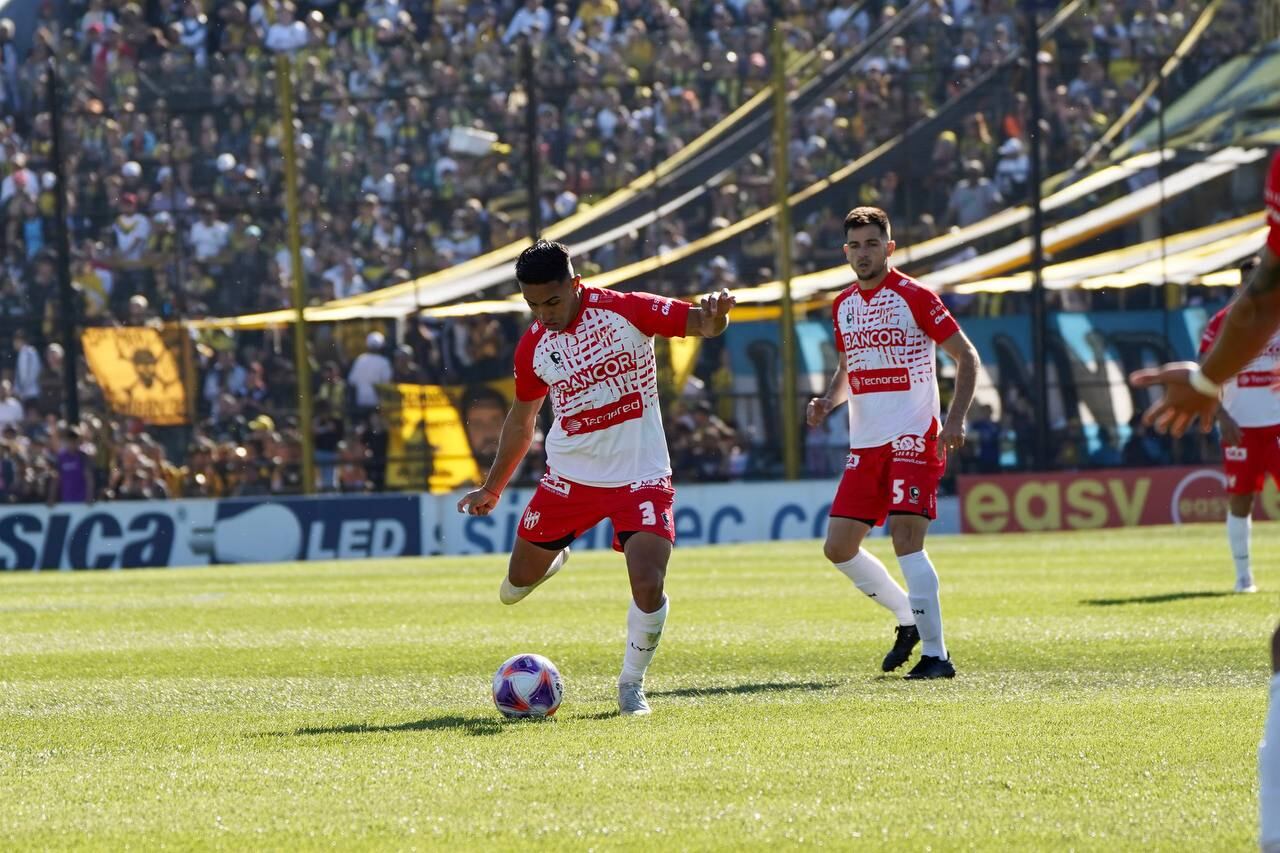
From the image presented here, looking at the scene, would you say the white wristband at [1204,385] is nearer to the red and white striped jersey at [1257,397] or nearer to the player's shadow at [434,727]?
the player's shadow at [434,727]

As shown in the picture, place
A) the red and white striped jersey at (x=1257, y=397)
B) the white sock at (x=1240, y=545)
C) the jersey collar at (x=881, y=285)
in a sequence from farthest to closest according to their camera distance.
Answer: the white sock at (x=1240, y=545) → the red and white striped jersey at (x=1257, y=397) → the jersey collar at (x=881, y=285)

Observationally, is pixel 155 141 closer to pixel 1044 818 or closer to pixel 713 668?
pixel 713 668

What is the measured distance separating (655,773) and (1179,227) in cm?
2034

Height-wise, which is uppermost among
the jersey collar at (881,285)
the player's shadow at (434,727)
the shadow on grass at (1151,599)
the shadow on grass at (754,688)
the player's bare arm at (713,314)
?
the jersey collar at (881,285)

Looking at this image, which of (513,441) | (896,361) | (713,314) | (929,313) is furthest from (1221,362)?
(896,361)

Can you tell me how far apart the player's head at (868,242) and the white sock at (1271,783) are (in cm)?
558

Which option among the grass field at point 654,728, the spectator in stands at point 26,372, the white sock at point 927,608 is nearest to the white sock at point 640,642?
the grass field at point 654,728

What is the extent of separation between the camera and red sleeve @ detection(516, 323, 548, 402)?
27.1ft

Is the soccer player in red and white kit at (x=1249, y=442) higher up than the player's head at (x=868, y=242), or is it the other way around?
the player's head at (x=868, y=242)

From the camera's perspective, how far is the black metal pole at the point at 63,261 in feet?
79.3

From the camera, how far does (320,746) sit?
7.12 meters

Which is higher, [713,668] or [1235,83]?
[1235,83]

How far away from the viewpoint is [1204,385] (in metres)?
4.00

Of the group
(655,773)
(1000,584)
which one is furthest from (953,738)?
(1000,584)
